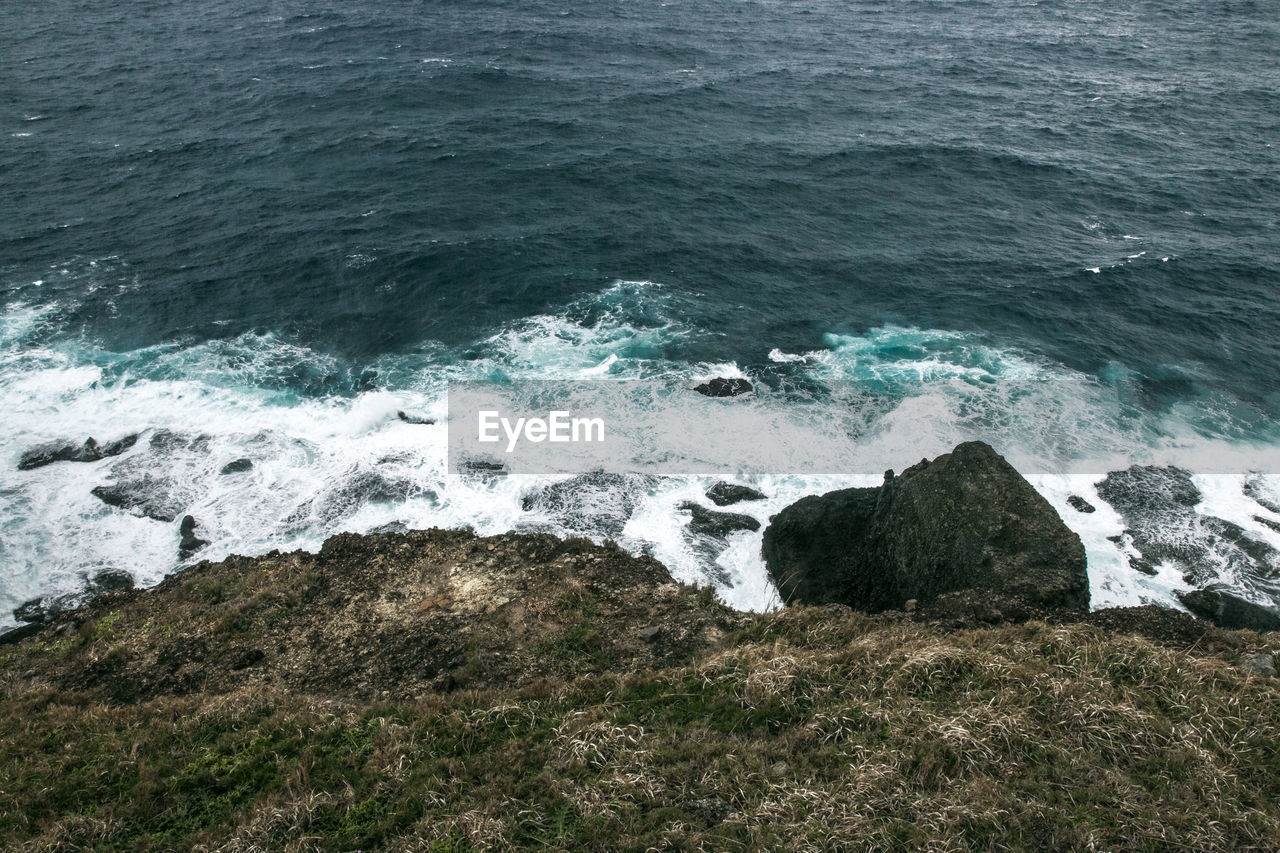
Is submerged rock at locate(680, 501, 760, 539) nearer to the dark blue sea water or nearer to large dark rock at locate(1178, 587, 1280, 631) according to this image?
the dark blue sea water

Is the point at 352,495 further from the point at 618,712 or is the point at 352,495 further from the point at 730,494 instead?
the point at 618,712

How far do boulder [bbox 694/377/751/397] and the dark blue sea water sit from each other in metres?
0.89

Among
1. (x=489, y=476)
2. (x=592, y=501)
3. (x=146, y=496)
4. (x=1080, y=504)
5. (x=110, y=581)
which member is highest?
(x=1080, y=504)

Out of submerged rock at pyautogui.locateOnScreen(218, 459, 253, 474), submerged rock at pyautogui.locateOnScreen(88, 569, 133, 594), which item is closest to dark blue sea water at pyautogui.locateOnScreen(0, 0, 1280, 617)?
submerged rock at pyautogui.locateOnScreen(218, 459, 253, 474)

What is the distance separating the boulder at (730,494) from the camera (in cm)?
2994

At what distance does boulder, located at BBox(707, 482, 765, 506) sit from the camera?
98.2 ft

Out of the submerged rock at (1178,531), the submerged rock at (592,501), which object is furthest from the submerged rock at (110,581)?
the submerged rock at (1178,531)

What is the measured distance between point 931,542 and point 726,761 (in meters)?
12.4

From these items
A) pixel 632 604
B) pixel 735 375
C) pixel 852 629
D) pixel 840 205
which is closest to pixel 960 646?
pixel 852 629

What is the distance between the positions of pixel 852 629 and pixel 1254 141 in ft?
211

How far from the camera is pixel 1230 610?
946 inches

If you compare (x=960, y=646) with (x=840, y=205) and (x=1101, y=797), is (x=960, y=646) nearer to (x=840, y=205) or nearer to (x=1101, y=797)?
(x=1101, y=797)

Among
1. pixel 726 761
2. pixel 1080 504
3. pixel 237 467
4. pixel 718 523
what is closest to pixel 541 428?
pixel 718 523

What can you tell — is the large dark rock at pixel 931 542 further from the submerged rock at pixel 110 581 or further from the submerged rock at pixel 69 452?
the submerged rock at pixel 69 452
